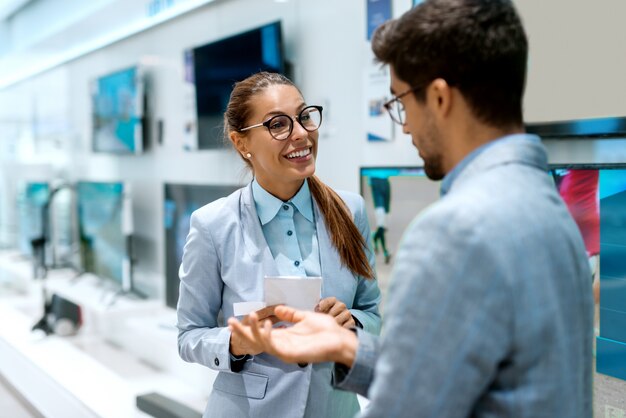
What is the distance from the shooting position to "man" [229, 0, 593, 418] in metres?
0.78

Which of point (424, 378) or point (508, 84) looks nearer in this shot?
point (424, 378)

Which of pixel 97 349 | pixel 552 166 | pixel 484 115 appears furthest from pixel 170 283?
pixel 484 115

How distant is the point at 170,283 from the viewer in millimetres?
4223

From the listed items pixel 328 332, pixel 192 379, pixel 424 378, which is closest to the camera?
pixel 424 378

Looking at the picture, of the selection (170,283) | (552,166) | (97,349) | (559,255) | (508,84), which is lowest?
(97,349)

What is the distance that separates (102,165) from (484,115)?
5084 millimetres

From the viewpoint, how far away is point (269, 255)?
5.29ft

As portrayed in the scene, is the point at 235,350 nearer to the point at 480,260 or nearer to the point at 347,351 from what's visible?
the point at 347,351

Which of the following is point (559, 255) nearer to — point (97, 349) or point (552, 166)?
point (552, 166)

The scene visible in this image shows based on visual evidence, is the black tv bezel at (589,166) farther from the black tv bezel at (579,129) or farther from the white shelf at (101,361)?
the white shelf at (101,361)

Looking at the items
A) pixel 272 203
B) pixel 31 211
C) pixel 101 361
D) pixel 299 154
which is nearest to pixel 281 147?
pixel 299 154

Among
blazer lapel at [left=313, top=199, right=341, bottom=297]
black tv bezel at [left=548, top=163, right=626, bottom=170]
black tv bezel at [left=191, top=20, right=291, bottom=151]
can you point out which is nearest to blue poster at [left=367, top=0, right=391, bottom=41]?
black tv bezel at [left=191, top=20, right=291, bottom=151]

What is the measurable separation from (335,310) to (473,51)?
769 millimetres

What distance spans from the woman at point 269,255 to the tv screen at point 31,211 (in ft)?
16.4
